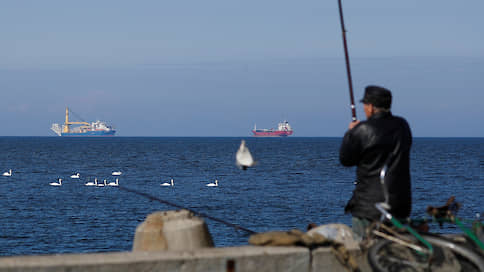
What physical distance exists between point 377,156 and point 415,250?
0.79 metres

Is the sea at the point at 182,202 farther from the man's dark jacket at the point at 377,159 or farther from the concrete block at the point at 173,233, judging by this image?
the man's dark jacket at the point at 377,159

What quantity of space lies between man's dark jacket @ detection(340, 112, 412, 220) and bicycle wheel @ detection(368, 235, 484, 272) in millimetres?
380

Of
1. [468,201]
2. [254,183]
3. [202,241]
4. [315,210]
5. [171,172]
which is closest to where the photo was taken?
[202,241]

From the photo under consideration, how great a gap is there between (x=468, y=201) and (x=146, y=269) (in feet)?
159

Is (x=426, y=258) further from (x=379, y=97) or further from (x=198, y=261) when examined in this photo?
(x=198, y=261)

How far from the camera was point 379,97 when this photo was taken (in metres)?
5.43

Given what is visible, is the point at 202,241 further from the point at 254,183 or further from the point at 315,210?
the point at 254,183

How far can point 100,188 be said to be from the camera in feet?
205

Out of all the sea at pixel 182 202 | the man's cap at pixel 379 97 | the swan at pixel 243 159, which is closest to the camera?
the man's cap at pixel 379 97

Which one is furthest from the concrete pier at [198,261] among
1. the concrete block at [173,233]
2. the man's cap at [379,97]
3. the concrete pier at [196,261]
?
the man's cap at [379,97]

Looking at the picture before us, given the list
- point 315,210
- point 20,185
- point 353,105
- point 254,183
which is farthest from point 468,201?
point 353,105

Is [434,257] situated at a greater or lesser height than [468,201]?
greater

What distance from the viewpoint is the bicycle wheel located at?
495 centimetres

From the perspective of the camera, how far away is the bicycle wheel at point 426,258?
16.2ft
